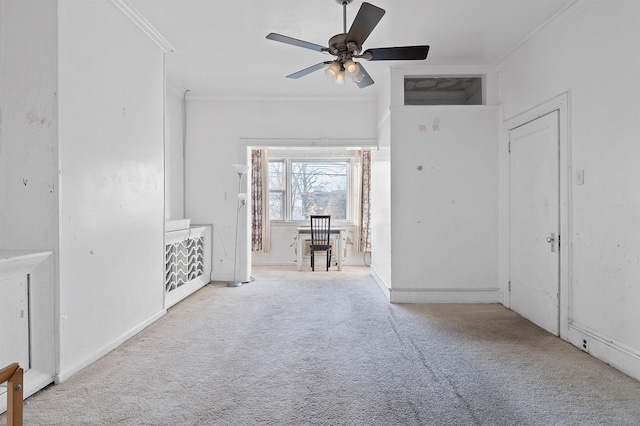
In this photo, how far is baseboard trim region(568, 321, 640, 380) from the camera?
2.16 m

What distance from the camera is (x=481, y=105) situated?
149 inches

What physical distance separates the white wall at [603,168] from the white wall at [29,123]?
3.55 meters

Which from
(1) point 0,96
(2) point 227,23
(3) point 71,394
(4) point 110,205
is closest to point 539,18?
(2) point 227,23

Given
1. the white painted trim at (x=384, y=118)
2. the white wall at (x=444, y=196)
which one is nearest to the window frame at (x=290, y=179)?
the white painted trim at (x=384, y=118)

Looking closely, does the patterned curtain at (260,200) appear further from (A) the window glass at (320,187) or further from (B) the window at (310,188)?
(A) the window glass at (320,187)

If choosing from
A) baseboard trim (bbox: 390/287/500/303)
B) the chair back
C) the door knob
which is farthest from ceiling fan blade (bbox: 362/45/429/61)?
the chair back

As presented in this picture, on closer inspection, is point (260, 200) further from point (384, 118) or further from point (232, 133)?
point (384, 118)

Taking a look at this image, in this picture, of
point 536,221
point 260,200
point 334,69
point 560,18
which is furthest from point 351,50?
point 260,200

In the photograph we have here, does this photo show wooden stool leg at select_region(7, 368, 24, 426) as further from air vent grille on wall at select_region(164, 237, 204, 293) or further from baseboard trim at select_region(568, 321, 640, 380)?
baseboard trim at select_region(568, 321, 640, 380)

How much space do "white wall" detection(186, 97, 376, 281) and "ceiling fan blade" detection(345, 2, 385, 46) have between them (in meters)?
2.52

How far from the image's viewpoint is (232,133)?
15.9ft

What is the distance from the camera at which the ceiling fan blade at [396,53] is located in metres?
2.39

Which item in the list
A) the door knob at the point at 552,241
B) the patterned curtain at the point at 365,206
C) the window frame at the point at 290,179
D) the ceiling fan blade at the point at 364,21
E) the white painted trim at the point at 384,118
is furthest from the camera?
the window frame at the point at 290,179

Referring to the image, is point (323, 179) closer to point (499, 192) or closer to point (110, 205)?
point (499, 192)
